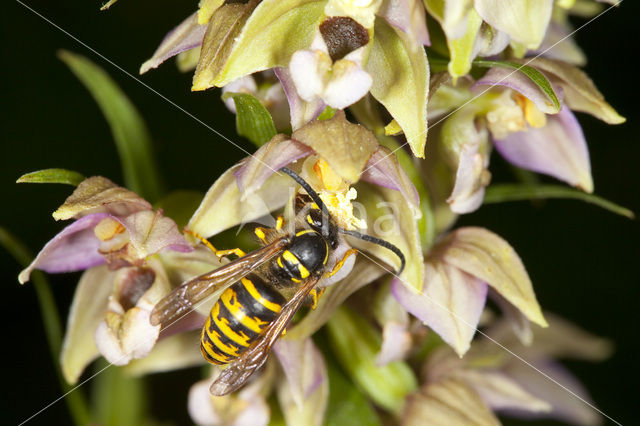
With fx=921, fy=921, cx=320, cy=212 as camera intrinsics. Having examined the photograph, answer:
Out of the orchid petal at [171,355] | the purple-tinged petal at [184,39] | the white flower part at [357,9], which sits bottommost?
the orchid petal at [171,355]

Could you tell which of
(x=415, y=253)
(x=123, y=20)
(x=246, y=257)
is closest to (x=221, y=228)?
(x=246, y=257)

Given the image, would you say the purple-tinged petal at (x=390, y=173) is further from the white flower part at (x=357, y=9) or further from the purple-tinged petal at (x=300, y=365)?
the purple-tinged petal at (x=300, y=365)

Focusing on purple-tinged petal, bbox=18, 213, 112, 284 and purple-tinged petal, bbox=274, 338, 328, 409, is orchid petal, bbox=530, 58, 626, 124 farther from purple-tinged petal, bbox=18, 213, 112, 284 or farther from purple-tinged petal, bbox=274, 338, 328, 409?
purple-tinged petal, bbox=18, 213, 112, 284

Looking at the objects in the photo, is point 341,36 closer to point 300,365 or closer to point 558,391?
point 300,365

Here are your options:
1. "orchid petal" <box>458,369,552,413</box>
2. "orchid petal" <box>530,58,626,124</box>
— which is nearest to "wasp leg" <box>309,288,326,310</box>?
"orchid petal" <box>458,369,552,413</box>

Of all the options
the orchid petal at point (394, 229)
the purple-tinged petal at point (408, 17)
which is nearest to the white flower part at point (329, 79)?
the purple-tinged petal at point (408, 17)

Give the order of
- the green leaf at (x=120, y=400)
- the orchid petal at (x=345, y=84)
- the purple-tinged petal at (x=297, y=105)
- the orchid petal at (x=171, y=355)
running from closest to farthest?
the orchid petal at (x=345, y=84)
the purple-tinged petal at (x=297, y=105)
the orchid petal at (x=171, y=355)
the green leaf at (x=120, y=400)

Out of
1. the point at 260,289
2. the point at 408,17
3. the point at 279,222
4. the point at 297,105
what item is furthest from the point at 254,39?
the point at 260,289
